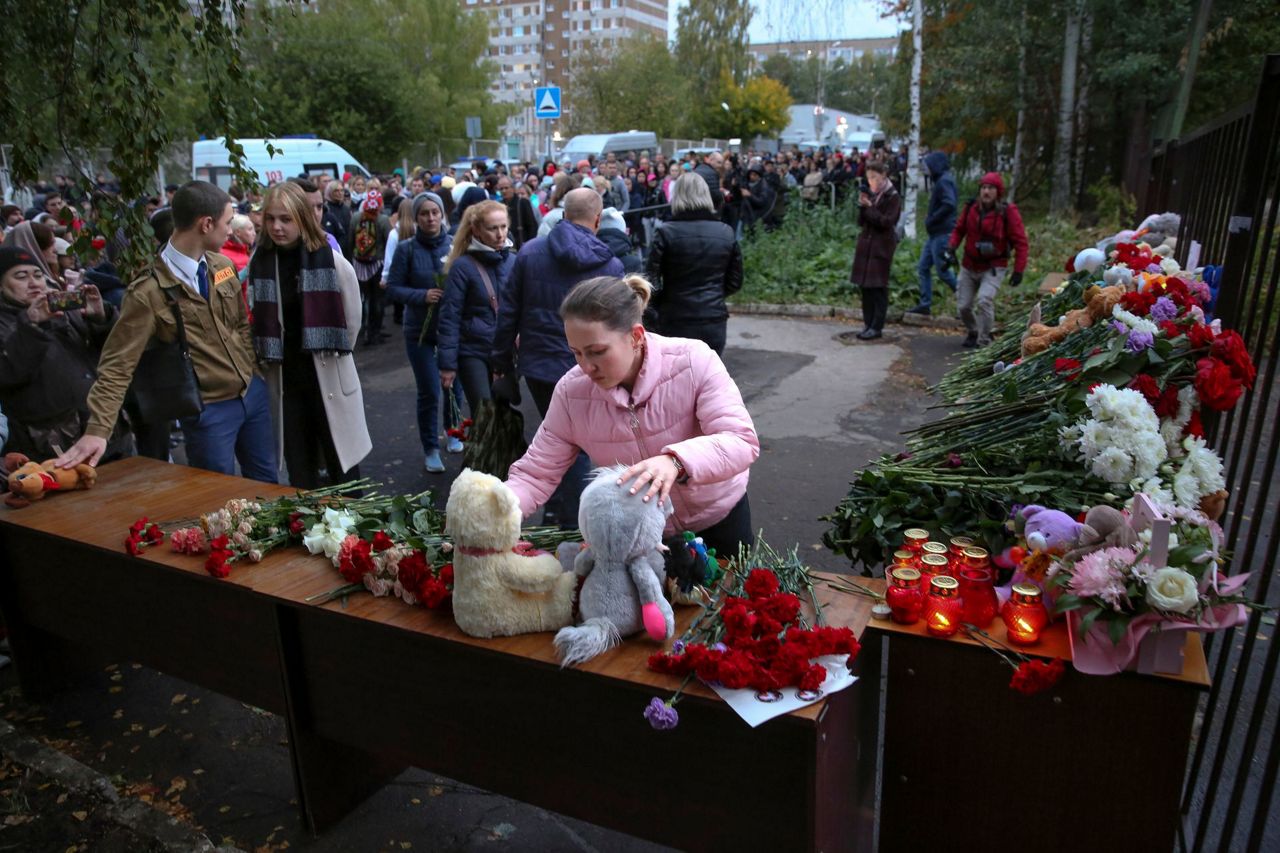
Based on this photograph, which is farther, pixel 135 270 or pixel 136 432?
pixel 136 432

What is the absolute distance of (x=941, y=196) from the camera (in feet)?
33.8

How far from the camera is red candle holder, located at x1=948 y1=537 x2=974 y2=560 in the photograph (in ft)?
8.02

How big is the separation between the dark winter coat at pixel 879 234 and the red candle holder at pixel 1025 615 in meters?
7.87

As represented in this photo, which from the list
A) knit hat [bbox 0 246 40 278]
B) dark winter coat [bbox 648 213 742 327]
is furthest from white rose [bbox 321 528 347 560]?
dark winter coat [bbox 648 213 742 327]

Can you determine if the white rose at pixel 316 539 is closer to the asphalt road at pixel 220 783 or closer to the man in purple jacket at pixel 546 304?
the asphalt road at pixel 220 783

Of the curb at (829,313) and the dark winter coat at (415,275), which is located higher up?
the dark winter coat at (415,275)

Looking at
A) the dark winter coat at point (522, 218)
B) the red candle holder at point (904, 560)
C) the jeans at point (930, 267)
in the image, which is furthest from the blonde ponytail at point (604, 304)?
the dark winter coat at point (522, 218)

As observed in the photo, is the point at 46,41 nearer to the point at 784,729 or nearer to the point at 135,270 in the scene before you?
the point at 135,270

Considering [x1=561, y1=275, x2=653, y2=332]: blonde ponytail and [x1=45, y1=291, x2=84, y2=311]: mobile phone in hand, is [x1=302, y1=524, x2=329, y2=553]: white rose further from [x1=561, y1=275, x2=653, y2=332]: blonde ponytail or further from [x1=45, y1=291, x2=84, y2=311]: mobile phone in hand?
[x1=45, y1=291, x2=84, y2=311]: mobile phone in hand

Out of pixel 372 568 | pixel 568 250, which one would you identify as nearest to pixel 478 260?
pixel 568 250

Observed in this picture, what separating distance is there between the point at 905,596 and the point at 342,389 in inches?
132

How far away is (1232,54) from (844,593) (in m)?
20.3

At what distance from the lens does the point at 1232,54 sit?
17562 millimetres

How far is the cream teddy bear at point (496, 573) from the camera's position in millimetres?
2209
